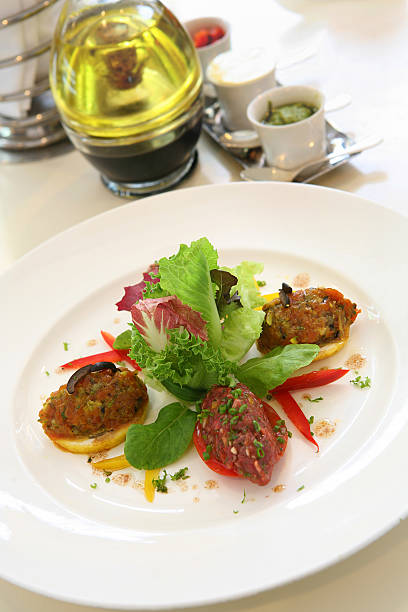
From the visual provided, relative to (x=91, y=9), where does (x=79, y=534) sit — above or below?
below

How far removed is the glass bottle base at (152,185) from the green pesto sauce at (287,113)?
335mm

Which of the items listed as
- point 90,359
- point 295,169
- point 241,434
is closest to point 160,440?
point 241,434

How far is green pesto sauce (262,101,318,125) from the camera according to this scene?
2.02 meters

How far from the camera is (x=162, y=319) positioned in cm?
138

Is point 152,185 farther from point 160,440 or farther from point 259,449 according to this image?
point 259,449

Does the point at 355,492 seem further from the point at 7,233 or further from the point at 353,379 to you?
the point at 7,233

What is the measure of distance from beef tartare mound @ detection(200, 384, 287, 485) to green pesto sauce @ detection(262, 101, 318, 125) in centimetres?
105

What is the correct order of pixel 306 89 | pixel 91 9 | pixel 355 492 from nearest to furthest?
pixel 355 492, pixel 91 9, pixel 306 89

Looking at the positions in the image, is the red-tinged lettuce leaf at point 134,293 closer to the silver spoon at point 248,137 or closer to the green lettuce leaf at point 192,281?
the green lettuce leaf at point 192,281

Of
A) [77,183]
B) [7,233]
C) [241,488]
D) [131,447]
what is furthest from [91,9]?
[241,488]

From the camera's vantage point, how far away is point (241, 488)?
1272mm

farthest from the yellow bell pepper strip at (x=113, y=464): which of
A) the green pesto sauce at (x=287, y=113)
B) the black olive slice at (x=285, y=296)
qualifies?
the green pesto sauce at (x=287, y=113)

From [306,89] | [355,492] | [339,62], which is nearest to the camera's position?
[355,492]

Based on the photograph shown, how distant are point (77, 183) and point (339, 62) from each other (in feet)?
4.00
